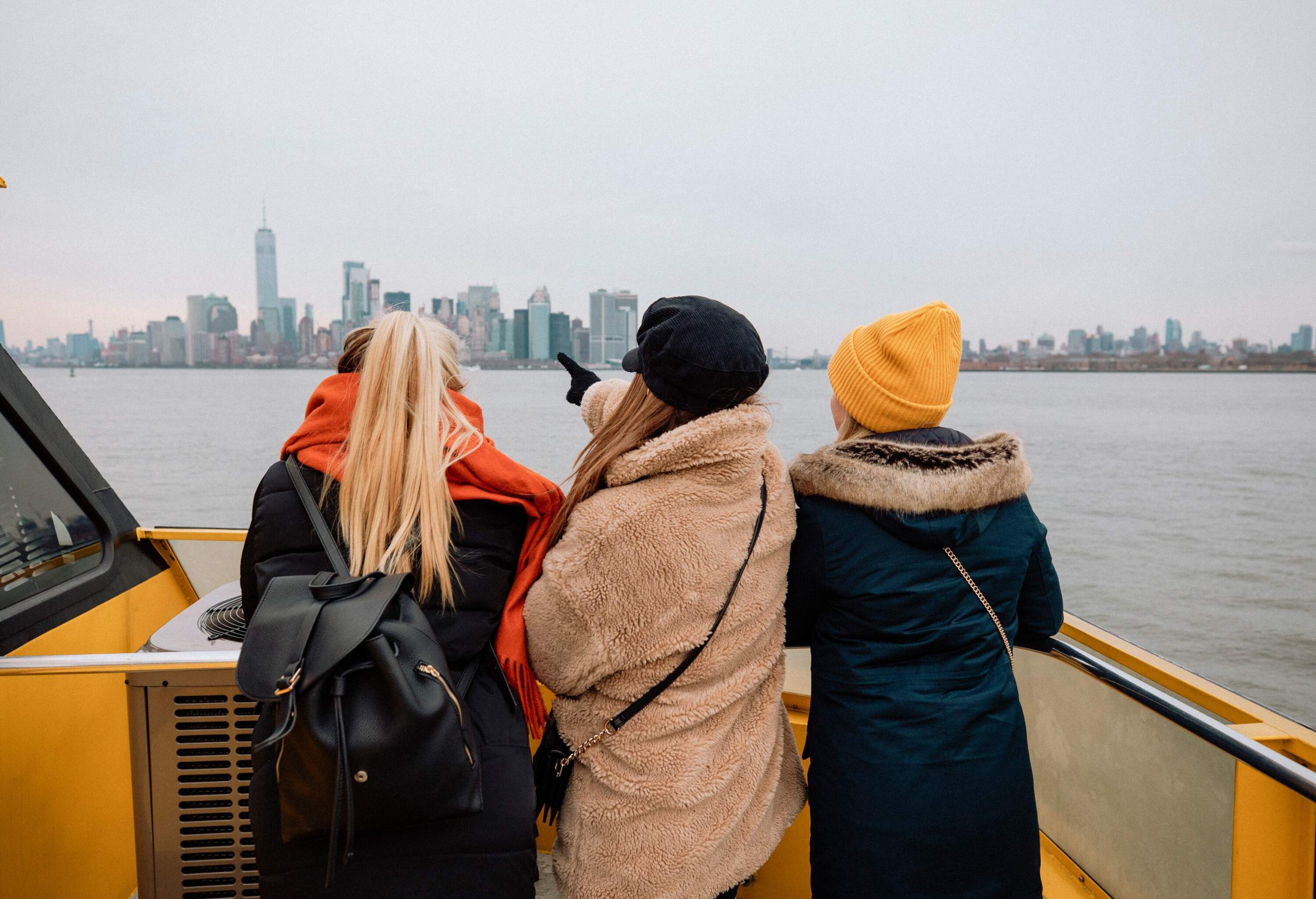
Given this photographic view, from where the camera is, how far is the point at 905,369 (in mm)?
1561

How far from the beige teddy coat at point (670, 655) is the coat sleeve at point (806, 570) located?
0.14 feet

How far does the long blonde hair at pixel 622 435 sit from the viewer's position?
140cm

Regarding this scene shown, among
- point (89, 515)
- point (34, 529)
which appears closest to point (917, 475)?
point (34, 529)

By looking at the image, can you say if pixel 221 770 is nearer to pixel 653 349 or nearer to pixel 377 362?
pixel 377 362

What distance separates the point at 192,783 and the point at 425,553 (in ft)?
2.89

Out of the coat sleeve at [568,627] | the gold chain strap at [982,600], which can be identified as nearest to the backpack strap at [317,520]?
the coat sleeve at [568,627]

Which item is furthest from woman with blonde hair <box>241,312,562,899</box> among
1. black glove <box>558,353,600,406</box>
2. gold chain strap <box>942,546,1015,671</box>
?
gold chain strap <box>942,546,1015,671</box>

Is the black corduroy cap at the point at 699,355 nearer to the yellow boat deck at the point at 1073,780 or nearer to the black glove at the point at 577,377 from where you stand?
the black glove at the point at 577,377

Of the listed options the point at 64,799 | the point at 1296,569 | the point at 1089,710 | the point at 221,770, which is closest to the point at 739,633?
the point at 221,770

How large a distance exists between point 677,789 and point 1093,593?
1565cm

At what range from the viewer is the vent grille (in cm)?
169

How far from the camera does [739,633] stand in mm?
1445

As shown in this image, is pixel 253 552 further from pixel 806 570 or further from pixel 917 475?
pixel 917 475

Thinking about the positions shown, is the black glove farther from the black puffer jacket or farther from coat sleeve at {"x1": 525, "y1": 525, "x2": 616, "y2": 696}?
coat sleeve at {"x1": 525, "y1": 525, "x2": 616, "y2": 696}
